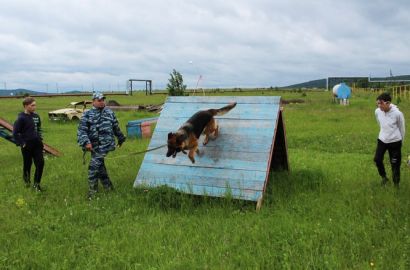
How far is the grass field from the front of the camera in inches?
187

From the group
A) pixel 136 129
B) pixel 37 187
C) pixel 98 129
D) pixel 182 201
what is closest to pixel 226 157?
pixel 182 201

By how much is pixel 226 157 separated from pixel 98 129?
2.18m

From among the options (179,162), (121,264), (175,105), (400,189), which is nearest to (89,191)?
(179,162)

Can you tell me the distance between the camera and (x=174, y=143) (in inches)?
248

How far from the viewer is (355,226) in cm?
541

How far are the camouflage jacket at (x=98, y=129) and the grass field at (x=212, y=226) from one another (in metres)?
0.84

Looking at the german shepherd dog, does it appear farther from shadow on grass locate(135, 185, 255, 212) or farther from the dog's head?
shadow on grass locate(135, 185, 255, 212)

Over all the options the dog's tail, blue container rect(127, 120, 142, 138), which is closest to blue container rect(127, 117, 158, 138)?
blue container rect(127, 120, 142, 138)

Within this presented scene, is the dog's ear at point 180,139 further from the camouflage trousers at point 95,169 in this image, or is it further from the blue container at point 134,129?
the blue container at point 134,129

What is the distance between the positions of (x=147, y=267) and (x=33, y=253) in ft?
4.77

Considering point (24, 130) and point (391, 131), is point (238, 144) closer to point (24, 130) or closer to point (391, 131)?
point (391, 131)

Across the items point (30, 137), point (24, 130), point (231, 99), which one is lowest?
point (30, 137)

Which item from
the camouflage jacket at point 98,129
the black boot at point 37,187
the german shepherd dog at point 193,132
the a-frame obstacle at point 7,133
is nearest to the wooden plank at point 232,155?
the german shepherd dog at point 193,132

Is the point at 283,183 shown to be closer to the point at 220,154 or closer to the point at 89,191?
the point at 220,154
